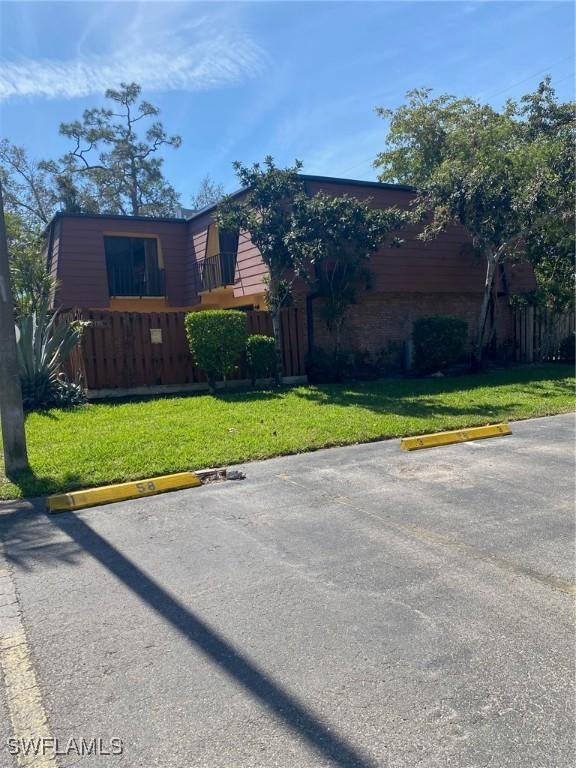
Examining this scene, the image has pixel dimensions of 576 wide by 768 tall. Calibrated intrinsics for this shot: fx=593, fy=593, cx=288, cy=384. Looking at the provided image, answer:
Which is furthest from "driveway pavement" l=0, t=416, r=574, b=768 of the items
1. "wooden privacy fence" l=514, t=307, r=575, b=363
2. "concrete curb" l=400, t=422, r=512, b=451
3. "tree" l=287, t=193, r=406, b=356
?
"wooden privacy fence" l=514, t=307, r=575, b=363

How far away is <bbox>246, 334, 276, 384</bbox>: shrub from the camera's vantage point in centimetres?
1294

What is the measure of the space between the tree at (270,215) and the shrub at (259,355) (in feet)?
1.00

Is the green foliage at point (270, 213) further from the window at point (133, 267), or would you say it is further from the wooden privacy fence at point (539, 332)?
the wooden privacy fence at point (539, 332)

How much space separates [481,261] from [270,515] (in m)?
14.6

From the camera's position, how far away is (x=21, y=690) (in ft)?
9.20

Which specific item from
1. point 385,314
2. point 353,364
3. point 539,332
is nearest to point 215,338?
point 353,364

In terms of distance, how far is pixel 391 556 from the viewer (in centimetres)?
424

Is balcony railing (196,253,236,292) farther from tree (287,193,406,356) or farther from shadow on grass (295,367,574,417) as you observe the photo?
shadow on grass (295,367,574,417)

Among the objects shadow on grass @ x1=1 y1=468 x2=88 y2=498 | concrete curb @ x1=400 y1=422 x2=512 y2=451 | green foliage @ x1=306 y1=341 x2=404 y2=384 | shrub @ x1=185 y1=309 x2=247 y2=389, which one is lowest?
concrete curb @ x1=400 y1=422 x2=512 y2=451

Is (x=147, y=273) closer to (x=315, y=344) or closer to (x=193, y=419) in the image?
(x=315, y=344)

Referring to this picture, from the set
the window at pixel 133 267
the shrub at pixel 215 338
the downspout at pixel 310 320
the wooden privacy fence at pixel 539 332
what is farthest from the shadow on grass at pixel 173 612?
the wooden privacy fence at pixel 539 332

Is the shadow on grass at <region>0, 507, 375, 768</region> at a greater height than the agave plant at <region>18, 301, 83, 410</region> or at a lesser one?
lesser

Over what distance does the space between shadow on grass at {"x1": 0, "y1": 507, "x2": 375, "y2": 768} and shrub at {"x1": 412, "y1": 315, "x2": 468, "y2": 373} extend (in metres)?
11.0

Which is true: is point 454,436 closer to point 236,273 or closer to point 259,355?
point 259,355
